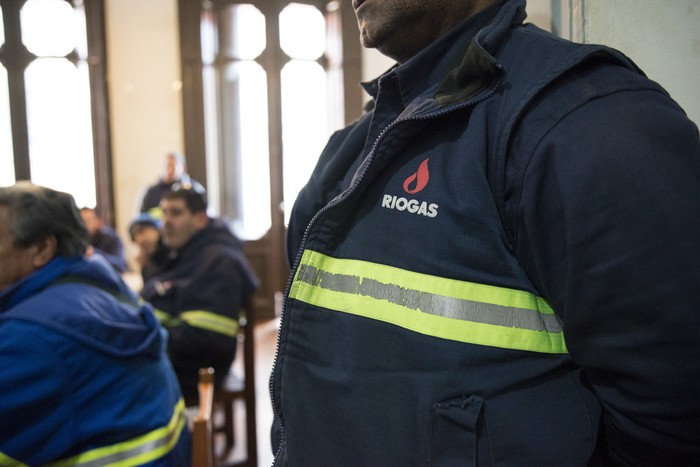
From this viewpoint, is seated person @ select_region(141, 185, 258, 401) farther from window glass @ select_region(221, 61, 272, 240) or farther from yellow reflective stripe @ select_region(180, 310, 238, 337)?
window glass @ select_region(221, 61, 272, 240)

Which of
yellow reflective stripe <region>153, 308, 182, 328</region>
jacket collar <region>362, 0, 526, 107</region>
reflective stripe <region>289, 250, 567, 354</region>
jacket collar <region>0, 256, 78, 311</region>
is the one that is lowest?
yellow reflective stripe <region>153, 308, 182, 328</region>

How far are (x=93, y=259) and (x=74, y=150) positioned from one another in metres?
4.53

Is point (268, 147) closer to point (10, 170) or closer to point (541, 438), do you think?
point (10, 170)

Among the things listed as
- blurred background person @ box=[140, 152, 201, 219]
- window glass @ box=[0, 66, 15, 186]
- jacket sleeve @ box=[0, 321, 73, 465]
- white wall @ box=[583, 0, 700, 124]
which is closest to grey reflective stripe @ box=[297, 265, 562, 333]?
white wall @ box=[583, 0, 700, 124]

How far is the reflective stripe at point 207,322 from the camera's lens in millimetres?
2553

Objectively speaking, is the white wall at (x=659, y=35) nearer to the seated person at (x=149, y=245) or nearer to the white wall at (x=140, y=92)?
the seated person at (x=149, y=245)

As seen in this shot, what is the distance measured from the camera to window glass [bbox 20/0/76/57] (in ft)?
17.7

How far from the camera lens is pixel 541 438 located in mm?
599

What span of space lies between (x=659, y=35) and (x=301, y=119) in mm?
A: 5259

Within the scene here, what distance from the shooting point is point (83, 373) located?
1.31 metres

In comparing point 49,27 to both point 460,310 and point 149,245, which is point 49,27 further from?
point 460,310

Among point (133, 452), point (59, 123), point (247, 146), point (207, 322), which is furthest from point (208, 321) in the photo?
point (59, 123)

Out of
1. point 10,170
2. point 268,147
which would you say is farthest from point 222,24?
point 10,170

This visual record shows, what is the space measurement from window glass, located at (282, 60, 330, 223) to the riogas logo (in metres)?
5.21
